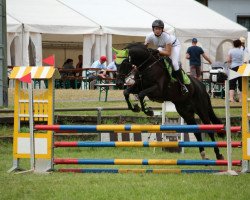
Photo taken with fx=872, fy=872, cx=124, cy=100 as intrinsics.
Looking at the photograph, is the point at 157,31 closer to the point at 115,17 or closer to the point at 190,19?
the point at 115,17

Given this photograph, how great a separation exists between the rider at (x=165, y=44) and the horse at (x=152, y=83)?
0.11m

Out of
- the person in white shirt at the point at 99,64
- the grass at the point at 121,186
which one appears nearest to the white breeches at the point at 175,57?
the grass at the point at 121,186

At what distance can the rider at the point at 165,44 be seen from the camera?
14.2 m

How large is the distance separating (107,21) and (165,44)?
1690cm

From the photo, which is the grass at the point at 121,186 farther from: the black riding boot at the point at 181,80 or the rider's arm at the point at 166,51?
the black riding boot at the point at 181,80

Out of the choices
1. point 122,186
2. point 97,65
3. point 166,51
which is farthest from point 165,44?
point 97,65

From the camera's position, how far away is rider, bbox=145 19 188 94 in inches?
557

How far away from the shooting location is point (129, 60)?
45.6 ft

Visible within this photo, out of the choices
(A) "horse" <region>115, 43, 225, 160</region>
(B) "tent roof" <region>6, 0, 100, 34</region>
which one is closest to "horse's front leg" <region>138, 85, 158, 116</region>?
(A) "horse" <region>115, 43, 225, 160</region>

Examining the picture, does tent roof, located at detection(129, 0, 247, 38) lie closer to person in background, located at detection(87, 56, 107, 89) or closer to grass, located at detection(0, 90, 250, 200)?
person in background, located at detection(87, 56, 107, 89)

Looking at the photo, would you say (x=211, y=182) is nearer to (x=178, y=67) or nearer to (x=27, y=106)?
(x=27, y=106)

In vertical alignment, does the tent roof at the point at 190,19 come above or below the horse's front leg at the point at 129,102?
above

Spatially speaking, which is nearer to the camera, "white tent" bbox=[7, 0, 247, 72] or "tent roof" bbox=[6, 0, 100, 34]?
"tent roof" bbox=[6, 0, 100, 34]

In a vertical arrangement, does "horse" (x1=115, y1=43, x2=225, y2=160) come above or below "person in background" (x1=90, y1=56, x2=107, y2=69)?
below
